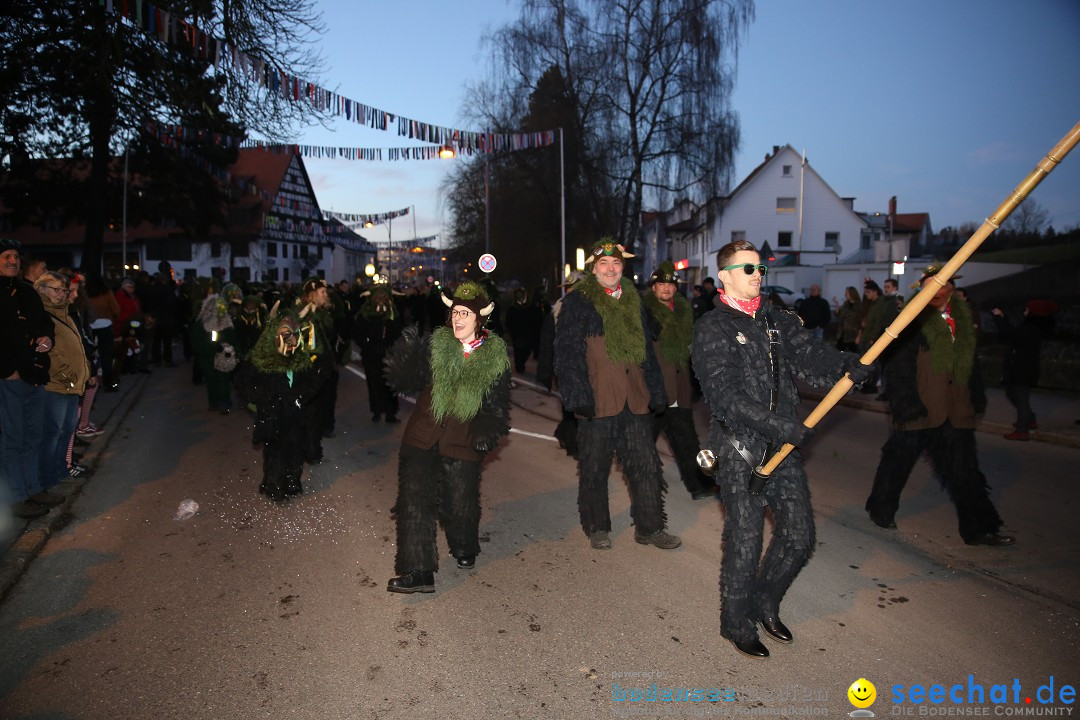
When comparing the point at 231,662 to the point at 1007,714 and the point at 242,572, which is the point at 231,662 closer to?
the point at 242,572

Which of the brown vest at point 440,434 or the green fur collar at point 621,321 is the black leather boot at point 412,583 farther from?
the green fur collar at point 621,321

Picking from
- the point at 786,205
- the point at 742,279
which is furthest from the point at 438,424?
the point at 786,205

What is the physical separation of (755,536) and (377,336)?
26.0ft

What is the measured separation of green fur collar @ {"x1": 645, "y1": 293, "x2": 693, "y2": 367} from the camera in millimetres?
6816

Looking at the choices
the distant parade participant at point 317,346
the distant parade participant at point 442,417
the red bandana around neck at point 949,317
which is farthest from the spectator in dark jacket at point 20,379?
the red bandana around neck at point 949,317

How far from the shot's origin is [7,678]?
372 cm

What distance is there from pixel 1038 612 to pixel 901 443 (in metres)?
1.58

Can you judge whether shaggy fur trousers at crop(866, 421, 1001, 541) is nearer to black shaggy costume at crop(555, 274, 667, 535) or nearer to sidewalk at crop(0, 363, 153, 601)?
black shaggy costume at crop(555, 274, 667, 535)

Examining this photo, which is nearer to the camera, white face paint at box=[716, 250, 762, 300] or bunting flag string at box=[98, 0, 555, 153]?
white face paint at box=[716, 250, 762, 300]

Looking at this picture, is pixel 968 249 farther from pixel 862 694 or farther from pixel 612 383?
pixel 612 383

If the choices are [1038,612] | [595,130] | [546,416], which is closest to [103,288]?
[546,416]

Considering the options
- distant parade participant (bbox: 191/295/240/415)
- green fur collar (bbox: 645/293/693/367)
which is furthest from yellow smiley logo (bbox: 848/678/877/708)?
distant parade participant (bbox: 191/295/240/415)

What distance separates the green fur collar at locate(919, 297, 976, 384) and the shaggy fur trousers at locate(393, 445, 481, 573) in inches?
130

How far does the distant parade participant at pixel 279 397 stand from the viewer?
22.8ft
